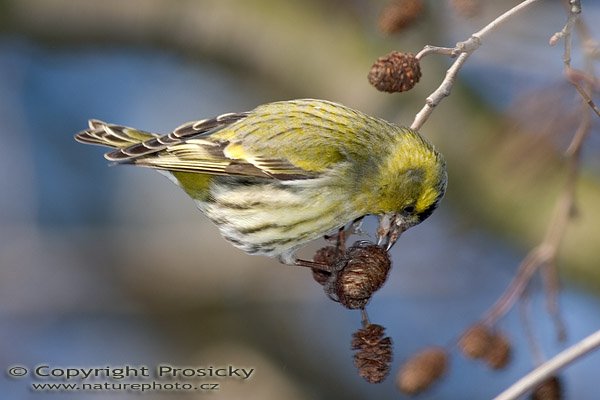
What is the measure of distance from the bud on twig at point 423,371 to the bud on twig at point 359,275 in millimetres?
337

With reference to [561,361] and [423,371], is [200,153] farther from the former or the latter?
[561,361]

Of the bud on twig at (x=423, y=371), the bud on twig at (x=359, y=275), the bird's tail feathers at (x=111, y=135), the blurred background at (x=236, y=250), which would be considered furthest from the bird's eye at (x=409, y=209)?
the blurred background at (x=236, y=250)

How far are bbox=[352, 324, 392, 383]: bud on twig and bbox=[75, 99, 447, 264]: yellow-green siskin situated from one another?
1.34ft

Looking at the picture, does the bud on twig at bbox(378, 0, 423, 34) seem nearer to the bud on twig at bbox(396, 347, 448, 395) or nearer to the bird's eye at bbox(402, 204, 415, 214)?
the bird's eye at bbox(402, 204, 415, 214)

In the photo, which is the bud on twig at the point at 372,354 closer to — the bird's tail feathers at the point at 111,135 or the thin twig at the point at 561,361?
the thin twig at the point at 561,361

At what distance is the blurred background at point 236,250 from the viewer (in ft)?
17.0

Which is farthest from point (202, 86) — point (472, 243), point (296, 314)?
point (472, 243)

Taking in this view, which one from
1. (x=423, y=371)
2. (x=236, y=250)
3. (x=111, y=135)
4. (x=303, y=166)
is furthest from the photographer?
(x=236, y=250)

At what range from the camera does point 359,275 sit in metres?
2.60

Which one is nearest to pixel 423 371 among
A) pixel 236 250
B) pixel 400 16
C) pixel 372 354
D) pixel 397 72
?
pixel 372 354

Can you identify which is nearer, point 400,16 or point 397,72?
point 397,72

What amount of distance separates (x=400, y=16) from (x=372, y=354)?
106cm

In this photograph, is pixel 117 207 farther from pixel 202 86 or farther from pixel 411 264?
pixel 411 264

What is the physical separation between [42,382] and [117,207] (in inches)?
113
